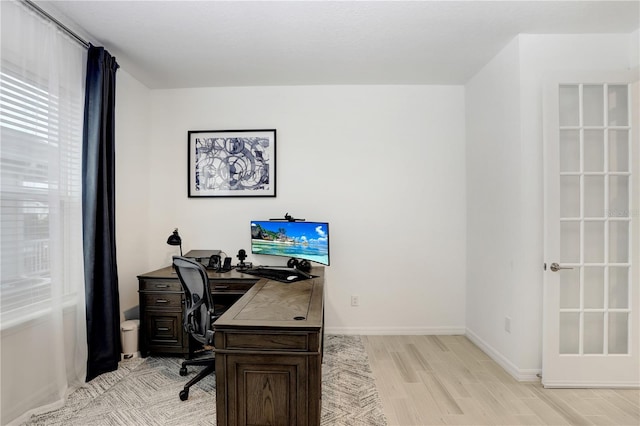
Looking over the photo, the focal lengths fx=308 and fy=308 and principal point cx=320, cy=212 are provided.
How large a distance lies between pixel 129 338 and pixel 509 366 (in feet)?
10.8

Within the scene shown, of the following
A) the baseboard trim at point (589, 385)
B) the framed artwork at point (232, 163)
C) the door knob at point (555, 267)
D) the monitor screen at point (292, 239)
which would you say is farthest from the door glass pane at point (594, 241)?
the framed artwork at point (232, 163)

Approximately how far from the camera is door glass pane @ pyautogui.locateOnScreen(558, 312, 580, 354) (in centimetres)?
238

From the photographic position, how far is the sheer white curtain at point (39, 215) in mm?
1868

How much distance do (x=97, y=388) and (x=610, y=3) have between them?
4.57m

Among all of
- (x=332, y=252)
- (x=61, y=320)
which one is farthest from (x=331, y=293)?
(x=61, y=320)

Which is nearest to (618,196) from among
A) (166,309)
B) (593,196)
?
(593,196)

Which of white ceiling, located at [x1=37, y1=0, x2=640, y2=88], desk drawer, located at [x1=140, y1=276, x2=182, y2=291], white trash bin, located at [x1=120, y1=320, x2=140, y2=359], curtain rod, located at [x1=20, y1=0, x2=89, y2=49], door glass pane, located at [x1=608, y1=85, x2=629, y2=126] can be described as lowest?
white trash bin, located at [x1=120, y1=320, x2=140, y2=359]

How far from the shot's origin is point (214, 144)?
3418 millimetres

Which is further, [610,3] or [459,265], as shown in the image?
[459,265]

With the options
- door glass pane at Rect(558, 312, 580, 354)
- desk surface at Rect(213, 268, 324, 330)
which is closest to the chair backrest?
desk surface at Rect(213, 268, 324, 330)

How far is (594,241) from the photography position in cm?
239

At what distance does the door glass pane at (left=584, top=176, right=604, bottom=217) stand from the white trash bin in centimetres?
388

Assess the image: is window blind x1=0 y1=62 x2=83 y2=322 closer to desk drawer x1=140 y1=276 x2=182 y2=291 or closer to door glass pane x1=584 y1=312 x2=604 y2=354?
desk drawer x1=140 y1=276 x2=182 y2=291

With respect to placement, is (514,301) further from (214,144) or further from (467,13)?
(214,144)
